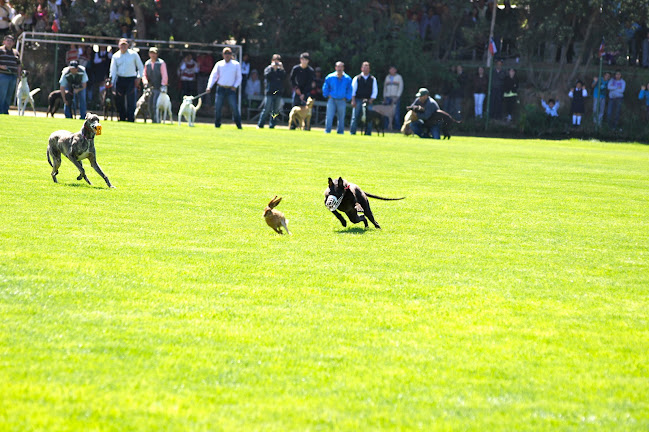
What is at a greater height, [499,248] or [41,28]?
[41,28]

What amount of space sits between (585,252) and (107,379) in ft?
18.7

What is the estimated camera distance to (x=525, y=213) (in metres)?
11.7

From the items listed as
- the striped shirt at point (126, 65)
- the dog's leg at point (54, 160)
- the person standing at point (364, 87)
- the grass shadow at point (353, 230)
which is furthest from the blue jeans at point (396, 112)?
the grass shadow at point (353, 230)

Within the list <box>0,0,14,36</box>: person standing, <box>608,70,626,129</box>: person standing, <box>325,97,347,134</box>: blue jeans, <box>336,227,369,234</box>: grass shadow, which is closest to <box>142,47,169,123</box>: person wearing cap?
<box>325,97,347,134</box>: blue jeans

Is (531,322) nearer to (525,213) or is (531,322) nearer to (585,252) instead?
(585,252)

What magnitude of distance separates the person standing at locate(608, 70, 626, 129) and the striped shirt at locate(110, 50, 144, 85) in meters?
16.6

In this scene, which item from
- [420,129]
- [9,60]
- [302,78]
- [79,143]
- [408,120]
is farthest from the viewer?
[420,129]

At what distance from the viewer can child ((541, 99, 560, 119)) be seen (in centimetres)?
3450

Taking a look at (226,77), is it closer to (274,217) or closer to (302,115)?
(302,115)

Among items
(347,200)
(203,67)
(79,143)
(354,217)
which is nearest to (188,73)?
(203,67)

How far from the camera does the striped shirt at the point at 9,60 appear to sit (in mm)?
25188

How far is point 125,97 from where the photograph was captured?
27406 mm

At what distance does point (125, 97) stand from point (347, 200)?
1929 centimetres

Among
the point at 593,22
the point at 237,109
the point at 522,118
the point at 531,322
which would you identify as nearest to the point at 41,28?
the point at 237,109
